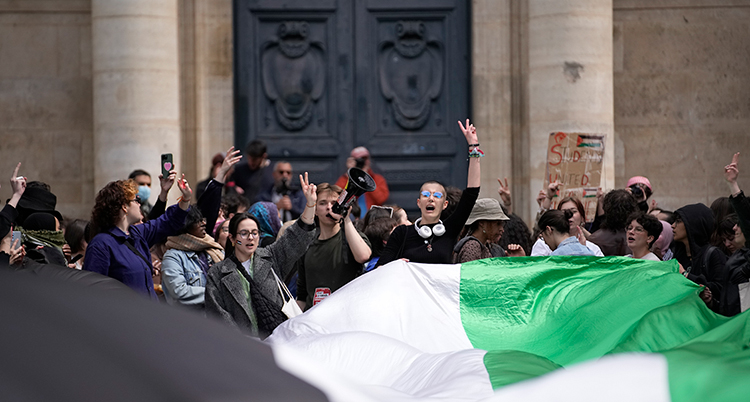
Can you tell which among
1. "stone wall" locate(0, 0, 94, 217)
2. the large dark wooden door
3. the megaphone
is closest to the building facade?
"stone wall" locate(0, 0, 94, 217)

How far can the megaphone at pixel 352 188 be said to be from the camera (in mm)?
6727

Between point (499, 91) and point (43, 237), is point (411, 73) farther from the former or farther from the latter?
point (43, 237)

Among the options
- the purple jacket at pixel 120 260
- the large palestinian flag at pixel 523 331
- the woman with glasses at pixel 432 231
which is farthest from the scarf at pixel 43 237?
the large palestinian flag at pixel 523 331

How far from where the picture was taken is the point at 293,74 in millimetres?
13141

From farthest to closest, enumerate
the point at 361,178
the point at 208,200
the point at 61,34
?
the point at 61,34 < the point at 208,200 < the point at 361,178

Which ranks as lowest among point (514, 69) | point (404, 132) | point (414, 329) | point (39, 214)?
point (414, 329)

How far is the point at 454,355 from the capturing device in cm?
440

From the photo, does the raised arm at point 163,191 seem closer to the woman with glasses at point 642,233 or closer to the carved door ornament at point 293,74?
the woman with glasses at point 642,233

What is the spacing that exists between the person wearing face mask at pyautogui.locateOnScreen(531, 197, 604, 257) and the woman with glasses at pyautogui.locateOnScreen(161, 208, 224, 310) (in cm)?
263

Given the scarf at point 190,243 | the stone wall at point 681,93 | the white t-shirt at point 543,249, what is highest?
the stone wall at point 681,93

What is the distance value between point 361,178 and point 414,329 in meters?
1.28

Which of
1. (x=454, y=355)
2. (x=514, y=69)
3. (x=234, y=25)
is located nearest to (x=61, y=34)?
(x=234, y=25)

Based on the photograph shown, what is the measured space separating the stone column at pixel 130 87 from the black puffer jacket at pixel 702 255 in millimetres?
6157

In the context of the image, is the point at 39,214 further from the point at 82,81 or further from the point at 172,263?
the point at 82,81
